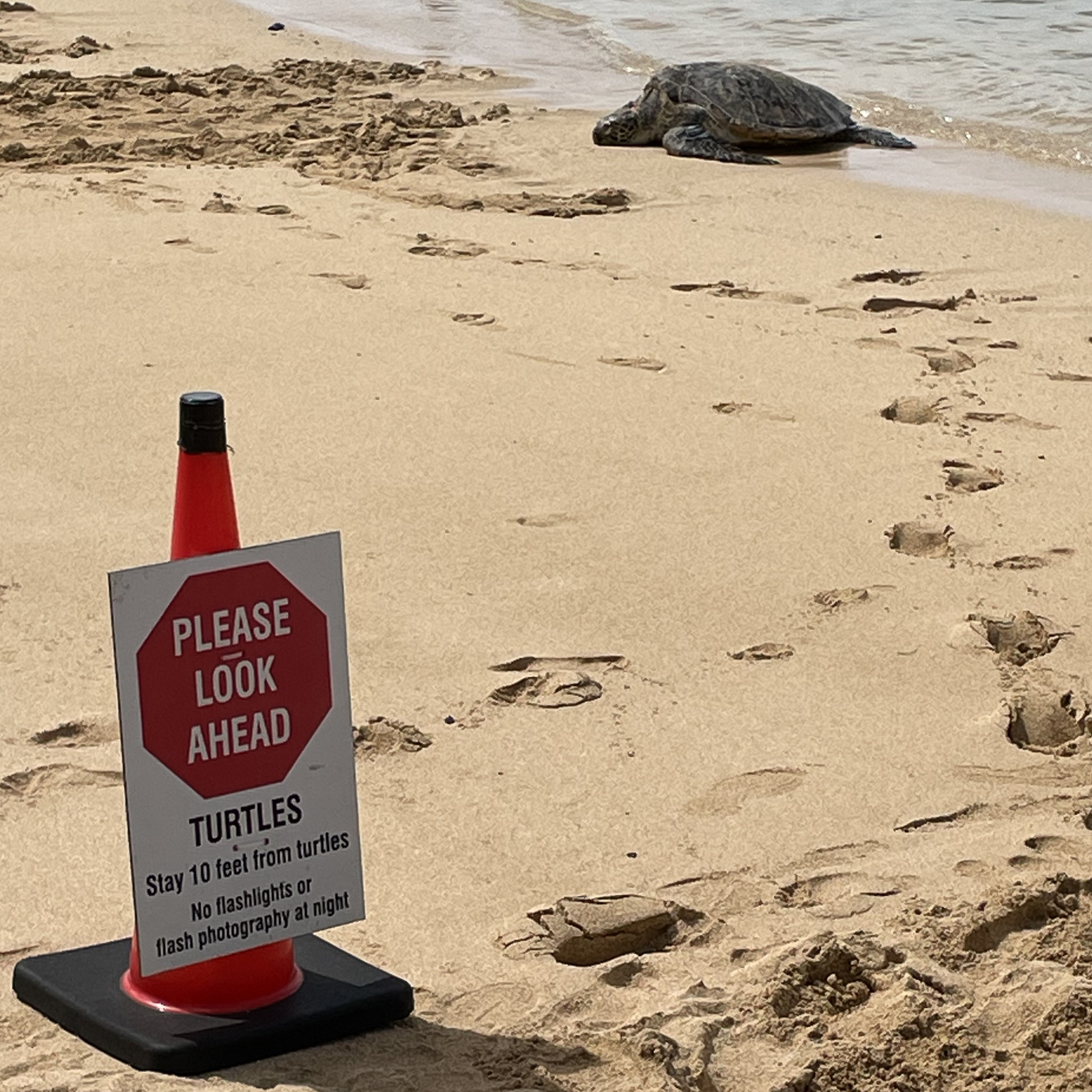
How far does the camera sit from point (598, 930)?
2.55m

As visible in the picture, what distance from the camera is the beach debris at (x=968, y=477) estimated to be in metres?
4.51

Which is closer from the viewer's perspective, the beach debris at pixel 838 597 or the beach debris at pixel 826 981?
the beach debris at pixel 826 981

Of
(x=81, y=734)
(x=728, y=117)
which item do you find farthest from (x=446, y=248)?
(x=81, y=734)

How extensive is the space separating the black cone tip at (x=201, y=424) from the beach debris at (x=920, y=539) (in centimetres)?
231

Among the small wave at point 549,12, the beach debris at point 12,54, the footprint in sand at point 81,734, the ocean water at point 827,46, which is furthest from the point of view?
the small wave at point 549,12

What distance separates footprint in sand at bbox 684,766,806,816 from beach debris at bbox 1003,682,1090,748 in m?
0.49

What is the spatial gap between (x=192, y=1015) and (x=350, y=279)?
14.3ft

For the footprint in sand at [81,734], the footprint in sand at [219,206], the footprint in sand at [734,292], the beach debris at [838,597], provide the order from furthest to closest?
1. the footprint in sand at [219,206]
2. the footprint in sand at [734,292]
3. the beach debris at [838,597]
4. the footprint in sand at [81,734]

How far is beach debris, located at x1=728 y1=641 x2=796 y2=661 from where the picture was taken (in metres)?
3.57

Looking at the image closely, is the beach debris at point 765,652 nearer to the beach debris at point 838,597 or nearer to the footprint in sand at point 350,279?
the beach debris at point 838,597

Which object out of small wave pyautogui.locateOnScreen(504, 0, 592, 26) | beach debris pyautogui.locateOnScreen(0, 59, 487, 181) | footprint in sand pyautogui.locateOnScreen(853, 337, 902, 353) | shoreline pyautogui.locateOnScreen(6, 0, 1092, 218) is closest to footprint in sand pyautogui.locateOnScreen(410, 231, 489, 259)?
beach debris pyautogui.locateOnScreen(0, 59, 487, 181)

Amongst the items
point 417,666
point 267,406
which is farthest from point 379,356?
point 417,666

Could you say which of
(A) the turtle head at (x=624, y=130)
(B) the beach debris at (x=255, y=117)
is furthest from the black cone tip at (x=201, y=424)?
(A) the turtle head at (x=624, y=130)

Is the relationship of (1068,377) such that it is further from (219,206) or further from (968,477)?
(219,206)
